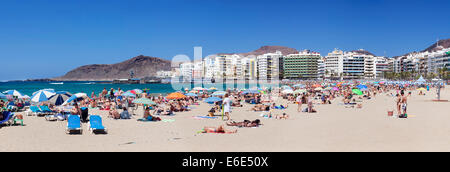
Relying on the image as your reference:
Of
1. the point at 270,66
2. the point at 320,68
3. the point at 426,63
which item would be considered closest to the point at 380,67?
the point at 426,63

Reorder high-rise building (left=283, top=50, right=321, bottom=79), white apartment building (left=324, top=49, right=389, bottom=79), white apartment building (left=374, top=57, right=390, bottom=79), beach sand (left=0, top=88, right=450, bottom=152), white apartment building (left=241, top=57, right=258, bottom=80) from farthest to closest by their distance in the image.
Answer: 1. white apartment building (left=241, top=57, right=258, bottom=80)
2. high-rise building (left=283, top=50, right=321, bottom=79)
3. white apartment building (left=374, top=57, right=390, bottom=79)
4. white apartment building (left=324, top=49, right=389, bottom=79)
5. beach sand (left=0, top=88, right=450, bottom=152)

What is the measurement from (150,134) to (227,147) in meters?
2.92

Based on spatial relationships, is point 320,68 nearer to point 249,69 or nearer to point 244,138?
point 249,69

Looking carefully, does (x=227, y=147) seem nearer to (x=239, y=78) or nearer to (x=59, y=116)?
(x=59, y=116)

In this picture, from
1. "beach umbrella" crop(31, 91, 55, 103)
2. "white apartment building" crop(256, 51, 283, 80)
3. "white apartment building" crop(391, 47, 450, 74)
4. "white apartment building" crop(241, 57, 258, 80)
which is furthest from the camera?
"white apartment building" crop(241, 57, 258, 80)

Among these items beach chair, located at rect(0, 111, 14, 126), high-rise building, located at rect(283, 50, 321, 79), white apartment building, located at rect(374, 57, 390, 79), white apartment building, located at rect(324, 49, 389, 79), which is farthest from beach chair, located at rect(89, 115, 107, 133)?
white apartment building, located at rect(374, 57, 390, 79)

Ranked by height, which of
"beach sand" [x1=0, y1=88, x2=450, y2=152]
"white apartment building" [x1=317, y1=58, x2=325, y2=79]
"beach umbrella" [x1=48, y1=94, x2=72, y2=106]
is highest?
"white apartment building" [x1=317, y1=58, x2=325, y2=79]

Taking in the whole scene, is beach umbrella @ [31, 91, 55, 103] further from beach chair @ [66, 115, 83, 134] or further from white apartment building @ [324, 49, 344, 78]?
white apartment building @ [324, 49, 344, 78]

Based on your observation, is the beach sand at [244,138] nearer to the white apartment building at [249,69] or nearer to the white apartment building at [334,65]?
the white apartment building at [334,65]

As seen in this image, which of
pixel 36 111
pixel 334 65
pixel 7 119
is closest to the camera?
pixel 7 119

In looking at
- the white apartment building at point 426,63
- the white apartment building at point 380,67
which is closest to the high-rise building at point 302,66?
the white apartment building at point 380,67

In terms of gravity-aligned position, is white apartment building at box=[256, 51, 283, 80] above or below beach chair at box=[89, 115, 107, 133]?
above

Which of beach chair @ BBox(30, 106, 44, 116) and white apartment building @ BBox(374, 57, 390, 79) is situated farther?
white apartment building @ BBox(374, 57, 390, 79)
